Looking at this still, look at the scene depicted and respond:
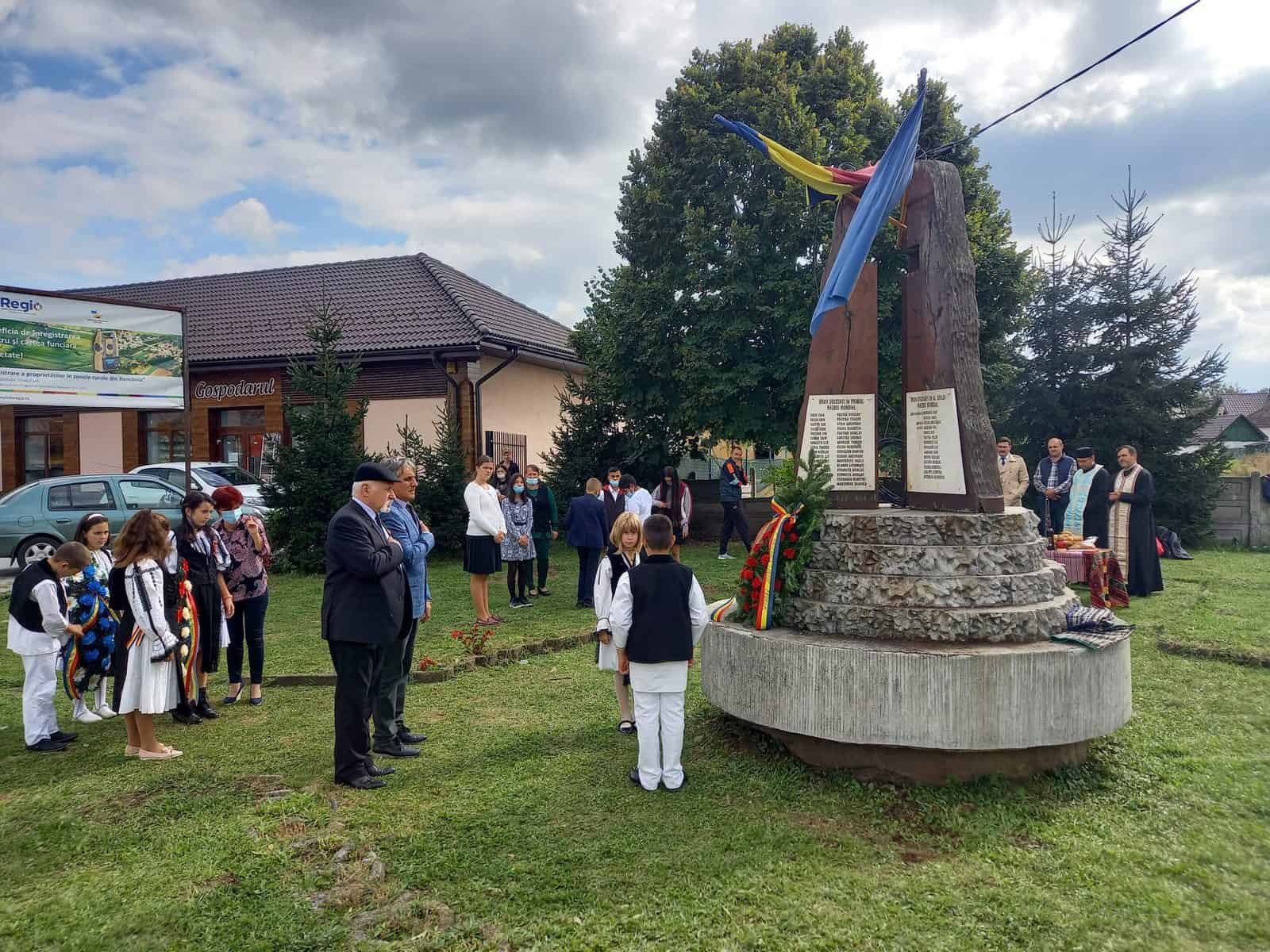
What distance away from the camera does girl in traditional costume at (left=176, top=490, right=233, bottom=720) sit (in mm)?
6219

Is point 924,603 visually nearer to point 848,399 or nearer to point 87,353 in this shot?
point 848,399

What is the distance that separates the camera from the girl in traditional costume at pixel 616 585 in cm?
533

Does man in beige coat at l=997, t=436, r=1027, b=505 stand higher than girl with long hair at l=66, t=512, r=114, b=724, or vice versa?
man in beige coat at l=997, t=436, r=1027, b=505

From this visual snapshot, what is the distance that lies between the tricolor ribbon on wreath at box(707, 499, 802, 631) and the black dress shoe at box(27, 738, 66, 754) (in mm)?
4782

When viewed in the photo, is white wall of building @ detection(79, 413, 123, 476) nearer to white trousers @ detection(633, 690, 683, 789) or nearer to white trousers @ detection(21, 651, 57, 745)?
white trousers @ detection(21, 651, 57, 745)

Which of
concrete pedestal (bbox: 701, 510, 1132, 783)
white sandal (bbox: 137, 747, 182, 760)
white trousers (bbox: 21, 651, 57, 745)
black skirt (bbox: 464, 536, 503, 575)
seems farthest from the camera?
black skirt (bbox: 464, 536, 503, 575)

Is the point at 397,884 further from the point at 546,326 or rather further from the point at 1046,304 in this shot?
the point at 546,326

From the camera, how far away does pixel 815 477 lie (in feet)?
17.7

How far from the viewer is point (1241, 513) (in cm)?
1677

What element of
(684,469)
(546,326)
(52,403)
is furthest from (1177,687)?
(546,326)

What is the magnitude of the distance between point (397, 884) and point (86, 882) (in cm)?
144

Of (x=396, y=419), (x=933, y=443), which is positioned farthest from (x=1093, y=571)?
(x=396, y=419)

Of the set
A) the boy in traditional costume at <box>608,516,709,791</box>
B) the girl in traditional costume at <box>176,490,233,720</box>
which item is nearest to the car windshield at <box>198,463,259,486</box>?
the girl in traditional costume at <box>176,490,233,720</box>

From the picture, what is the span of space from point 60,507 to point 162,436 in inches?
335
